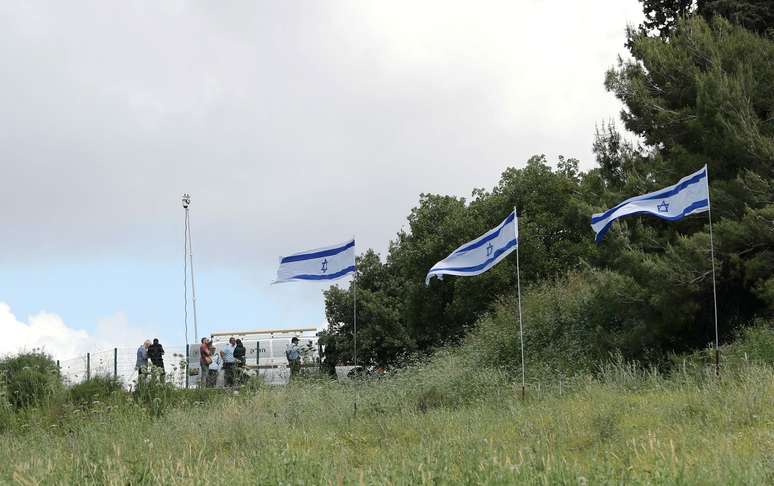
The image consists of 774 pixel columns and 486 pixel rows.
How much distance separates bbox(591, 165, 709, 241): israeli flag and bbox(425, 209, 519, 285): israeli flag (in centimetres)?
208

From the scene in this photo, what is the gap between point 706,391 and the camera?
1530cm

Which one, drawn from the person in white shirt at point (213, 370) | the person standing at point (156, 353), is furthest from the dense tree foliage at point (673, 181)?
the person standing at point (156, 353)

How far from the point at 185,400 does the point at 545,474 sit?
14969 millimetres

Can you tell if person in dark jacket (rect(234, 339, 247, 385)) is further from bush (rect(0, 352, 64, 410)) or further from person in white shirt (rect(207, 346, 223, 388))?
bush (rect(0, 352, 64, 410))

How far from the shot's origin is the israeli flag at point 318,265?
2205 cm

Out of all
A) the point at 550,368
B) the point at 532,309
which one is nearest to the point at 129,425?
the point at 550,368

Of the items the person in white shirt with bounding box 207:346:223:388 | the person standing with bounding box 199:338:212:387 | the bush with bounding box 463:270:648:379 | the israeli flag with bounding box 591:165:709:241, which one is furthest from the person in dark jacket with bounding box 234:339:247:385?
the israeli flag with bounding box 591:165:709:241

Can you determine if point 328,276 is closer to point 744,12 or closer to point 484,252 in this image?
point 484,252

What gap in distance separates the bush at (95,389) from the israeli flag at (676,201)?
11439 millimetres

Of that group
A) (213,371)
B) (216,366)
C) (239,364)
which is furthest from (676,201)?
(216,366)

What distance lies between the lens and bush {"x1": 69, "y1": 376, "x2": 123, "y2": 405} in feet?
68.9

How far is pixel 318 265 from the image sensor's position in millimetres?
22797

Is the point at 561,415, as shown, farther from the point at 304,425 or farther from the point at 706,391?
the point at 304,425

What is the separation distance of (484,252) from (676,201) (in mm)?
4186
